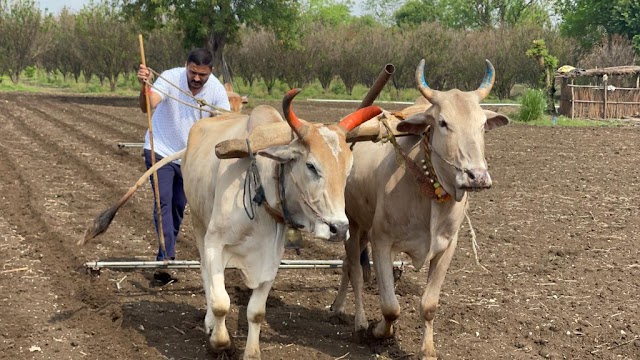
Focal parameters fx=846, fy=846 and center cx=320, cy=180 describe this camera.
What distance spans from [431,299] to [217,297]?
1.50 metres

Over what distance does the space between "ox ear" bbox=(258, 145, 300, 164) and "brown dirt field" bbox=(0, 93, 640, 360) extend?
1.57 metres

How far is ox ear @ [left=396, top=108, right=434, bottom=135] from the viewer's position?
18.5 feet

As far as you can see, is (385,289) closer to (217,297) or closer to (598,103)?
(217,297)

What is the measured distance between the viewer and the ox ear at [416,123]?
5625mm

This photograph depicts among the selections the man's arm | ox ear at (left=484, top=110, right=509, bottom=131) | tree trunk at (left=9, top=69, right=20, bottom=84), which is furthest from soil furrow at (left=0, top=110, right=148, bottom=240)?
tree trunk at (left=9, top=69, right=20, bottom=84)

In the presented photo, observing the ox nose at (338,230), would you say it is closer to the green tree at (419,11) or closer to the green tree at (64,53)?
the green tree at (64,53)

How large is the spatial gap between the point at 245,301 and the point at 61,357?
1.77 meters

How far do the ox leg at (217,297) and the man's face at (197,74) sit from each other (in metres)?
2.14

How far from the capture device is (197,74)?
278 inches

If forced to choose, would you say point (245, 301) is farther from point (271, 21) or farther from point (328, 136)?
point (271, 21)

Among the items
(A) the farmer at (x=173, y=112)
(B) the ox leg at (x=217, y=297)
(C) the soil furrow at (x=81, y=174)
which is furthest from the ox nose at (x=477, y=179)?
(C) the soil furrow at (x=81, y=174)

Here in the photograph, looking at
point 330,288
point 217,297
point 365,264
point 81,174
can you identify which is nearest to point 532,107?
point 81,174

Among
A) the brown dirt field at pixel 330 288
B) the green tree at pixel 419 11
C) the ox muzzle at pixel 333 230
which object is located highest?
the green tree at pixel 419 11

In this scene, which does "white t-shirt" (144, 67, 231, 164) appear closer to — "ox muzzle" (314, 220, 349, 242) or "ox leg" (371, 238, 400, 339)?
"ox leg" (371, 238, 400, 339)
